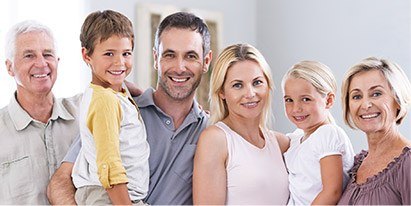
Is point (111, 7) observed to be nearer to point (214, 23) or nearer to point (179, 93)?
point (214, 23)

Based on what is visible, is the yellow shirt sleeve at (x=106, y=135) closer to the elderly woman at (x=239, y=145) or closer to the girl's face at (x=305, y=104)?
the elderly woman at (x=239, y=145)

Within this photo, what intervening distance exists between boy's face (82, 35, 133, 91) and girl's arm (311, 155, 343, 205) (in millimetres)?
644

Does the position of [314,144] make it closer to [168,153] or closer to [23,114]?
[168,153]

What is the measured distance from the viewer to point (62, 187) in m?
2.00

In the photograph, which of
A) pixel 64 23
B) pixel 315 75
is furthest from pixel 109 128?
pixel 64 23

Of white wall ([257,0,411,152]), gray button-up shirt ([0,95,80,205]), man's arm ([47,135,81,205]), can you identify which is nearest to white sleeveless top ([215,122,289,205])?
man's arm ([47,135,81,205])

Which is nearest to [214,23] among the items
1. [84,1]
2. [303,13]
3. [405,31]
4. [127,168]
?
[303,13]

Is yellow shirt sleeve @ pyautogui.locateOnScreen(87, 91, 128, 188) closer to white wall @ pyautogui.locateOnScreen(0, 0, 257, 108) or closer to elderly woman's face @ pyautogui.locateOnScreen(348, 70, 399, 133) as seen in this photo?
elderly woman's face @ pyautogui.locateOnScreen(348, 70, 399, 133)

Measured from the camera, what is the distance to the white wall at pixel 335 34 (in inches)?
141

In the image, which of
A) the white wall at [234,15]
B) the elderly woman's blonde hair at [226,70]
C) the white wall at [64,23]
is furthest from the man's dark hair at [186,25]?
the white wall at [234,15]

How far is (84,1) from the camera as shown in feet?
12.2

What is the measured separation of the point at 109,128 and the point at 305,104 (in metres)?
0.60

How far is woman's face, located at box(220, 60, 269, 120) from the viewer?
1.93m

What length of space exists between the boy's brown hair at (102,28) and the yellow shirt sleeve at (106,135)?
0.18 m
